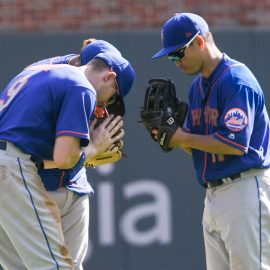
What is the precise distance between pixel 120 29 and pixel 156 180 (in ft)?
4.37

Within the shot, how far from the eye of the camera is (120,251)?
7.73 meters

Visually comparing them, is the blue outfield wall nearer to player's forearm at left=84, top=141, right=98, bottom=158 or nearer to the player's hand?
the player's hand

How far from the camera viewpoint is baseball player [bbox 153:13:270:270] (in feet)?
18.0

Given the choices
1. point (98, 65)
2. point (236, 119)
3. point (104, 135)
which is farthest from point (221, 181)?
point (98, 65)

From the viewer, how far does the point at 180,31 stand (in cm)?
562

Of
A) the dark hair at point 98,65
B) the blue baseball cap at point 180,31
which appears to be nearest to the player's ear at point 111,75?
the dark hair at point 98,65

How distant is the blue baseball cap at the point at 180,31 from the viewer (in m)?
5.61

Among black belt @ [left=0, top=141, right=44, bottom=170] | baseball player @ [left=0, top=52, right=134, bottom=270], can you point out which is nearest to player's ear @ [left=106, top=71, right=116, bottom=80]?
baseball player @ [left=0, top=52, right=134, bottom=270]

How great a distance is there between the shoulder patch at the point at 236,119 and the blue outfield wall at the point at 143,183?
7.55 feet

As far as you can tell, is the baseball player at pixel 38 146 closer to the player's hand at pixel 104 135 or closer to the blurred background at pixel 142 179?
Answer: the player's hand at pixel 104 135

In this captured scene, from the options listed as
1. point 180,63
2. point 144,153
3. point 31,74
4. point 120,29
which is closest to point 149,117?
point 180,63

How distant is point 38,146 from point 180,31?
1105mm

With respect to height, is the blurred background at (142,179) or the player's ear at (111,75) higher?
the player's ear at (111,75)

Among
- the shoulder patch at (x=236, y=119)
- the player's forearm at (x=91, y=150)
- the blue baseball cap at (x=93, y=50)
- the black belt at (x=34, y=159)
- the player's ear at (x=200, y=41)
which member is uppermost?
the player's ear at (x=200, y=41)
